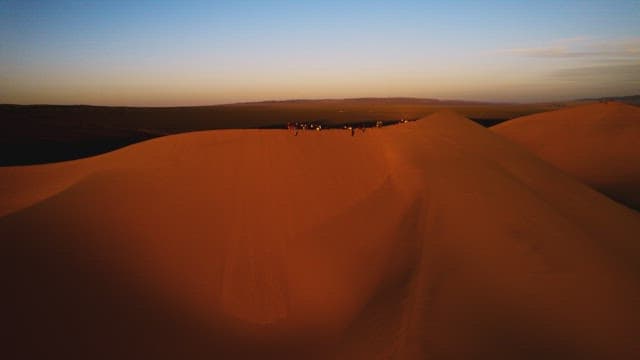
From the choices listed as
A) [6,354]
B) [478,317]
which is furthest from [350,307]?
[6,354]

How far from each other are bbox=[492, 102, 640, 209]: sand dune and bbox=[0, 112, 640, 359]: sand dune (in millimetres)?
11423

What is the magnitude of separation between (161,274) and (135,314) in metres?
0.88

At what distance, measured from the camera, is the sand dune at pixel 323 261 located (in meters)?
5.37

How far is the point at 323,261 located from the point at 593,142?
24.9 metres

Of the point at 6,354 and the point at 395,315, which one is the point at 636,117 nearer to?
the point at 395,315

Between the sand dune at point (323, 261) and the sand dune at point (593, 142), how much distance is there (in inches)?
450

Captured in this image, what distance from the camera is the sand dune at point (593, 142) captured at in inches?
799

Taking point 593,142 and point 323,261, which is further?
point 593,142

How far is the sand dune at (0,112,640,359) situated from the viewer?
537 centimetres

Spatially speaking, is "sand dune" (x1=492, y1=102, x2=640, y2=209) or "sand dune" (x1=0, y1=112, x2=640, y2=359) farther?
"sand dune" (x1=492, y1=102, x2=640, y2=209)

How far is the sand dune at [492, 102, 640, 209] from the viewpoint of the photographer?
20.3 meters

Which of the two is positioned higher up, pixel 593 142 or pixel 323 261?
pixel 323 261

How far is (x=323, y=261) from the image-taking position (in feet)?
22.9

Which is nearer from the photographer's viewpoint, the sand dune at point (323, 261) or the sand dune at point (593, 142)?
the sand dune at point (323, 261)
